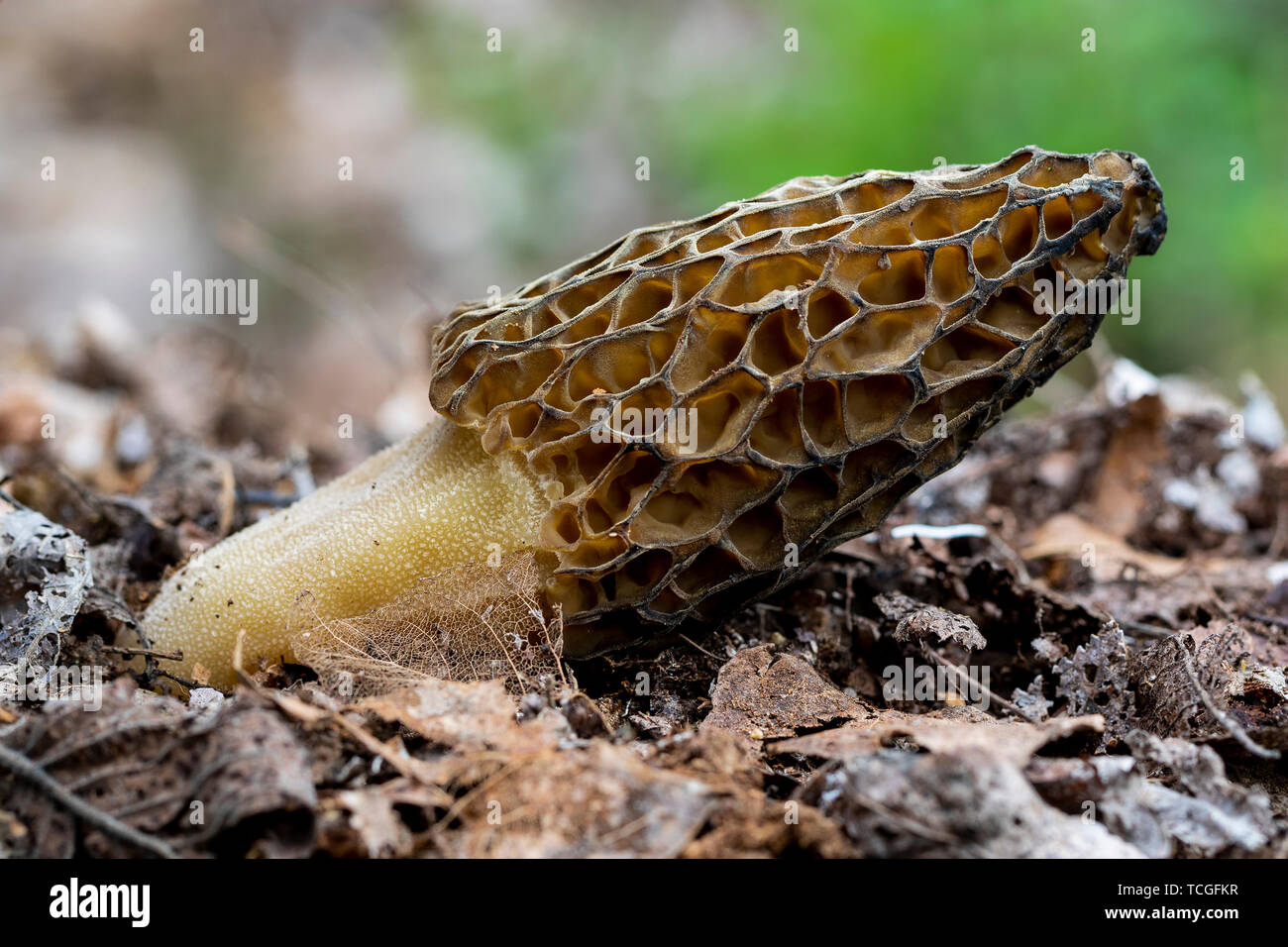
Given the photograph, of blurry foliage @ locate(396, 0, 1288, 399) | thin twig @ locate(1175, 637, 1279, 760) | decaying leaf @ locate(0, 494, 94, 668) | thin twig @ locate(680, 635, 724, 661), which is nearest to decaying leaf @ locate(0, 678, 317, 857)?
decaying leaf @ locate(0, 494, 94, 668)

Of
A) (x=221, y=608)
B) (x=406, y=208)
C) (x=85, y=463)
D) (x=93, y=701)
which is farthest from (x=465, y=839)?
(x=406, y=208)

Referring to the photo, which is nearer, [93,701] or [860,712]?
[93,701]

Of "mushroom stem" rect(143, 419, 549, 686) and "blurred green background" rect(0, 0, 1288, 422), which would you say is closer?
"mushroom stem" rect(143, 419, 549, 686)

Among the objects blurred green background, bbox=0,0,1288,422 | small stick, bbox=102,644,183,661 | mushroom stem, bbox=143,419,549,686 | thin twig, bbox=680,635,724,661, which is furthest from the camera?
blurred green background, bbox=0,0,1288,422

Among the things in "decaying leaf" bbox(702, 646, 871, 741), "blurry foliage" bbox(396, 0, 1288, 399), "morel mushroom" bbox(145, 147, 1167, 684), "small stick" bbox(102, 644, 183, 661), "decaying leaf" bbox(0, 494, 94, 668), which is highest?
"blurry foliage" bbox(396, 0, 1288, 399)

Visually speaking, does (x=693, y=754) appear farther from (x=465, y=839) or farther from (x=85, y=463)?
(x=85, y=463)

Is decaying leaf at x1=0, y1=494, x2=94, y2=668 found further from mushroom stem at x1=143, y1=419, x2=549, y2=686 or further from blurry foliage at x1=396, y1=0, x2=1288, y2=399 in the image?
blurry foliage at x1=396, y1=0, x2=1288, y2=399
